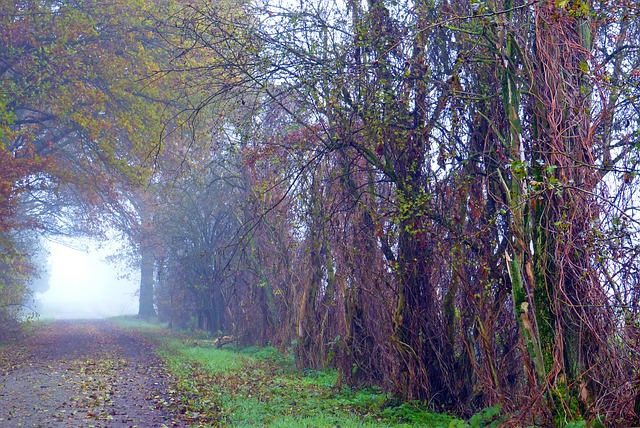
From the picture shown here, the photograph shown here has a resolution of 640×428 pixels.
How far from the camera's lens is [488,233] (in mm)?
8781

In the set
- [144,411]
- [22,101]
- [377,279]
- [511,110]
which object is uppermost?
[22,101]

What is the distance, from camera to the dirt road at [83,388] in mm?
9086

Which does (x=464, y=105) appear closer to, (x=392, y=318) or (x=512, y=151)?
(x=512, y=151)

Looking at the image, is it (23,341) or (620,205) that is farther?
(23,341)

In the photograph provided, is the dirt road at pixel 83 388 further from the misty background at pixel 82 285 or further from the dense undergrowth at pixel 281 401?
the misty background at pixel 82 285

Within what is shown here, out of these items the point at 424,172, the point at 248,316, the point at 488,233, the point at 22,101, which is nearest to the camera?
the point at 488,233

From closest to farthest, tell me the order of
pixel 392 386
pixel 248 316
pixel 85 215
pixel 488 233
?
pixel 488 233
pixel 392 386
pixel 248 316
pixel 85 215

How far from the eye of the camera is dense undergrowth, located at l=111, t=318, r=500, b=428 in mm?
8844

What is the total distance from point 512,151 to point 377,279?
4173 millimetres

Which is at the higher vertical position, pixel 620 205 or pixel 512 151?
pixel 512 151

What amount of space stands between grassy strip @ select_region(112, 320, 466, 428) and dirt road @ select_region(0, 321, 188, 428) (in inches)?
21.3

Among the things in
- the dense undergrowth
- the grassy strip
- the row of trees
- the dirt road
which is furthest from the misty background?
the row of trees

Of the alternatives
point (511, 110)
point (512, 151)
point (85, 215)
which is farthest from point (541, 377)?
point (85, 215)

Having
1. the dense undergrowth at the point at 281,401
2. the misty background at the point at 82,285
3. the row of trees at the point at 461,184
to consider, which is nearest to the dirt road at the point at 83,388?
the dense undergrowth at the point at 281,401
